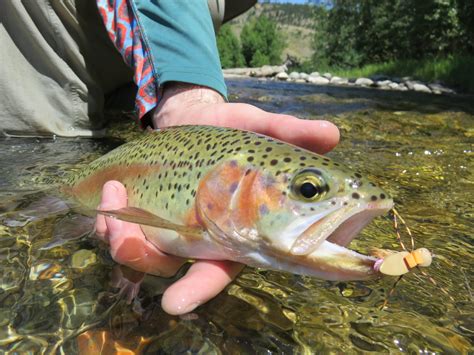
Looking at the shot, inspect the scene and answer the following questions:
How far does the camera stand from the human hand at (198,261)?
1.64m

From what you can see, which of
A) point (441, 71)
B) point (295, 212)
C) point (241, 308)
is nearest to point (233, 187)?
point (295, 212)

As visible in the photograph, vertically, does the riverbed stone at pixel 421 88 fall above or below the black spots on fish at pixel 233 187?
below

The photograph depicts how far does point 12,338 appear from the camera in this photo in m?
1.74

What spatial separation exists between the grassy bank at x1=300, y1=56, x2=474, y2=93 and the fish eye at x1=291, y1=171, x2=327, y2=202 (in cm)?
1784

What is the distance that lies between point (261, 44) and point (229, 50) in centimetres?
509

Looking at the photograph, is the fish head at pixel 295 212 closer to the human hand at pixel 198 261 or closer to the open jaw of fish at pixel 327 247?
the open jaw of fish at pixel 327 247

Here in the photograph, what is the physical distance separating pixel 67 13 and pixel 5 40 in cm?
62

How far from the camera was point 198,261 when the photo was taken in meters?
1.86

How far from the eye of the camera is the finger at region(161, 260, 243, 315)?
1.59 m

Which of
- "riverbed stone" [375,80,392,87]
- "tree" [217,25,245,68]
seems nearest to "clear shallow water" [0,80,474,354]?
"riverbed stone" [375,80,392,87]

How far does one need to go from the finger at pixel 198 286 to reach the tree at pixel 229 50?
51.4 m

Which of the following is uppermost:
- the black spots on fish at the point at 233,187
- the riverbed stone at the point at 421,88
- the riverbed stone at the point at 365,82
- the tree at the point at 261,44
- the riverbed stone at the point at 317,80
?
the black spots on fish at the point at 233,187

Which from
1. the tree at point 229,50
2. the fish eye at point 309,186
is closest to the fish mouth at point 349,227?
the fish eye at point 309,186

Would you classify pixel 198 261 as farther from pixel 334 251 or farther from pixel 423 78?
pixel 423 78
